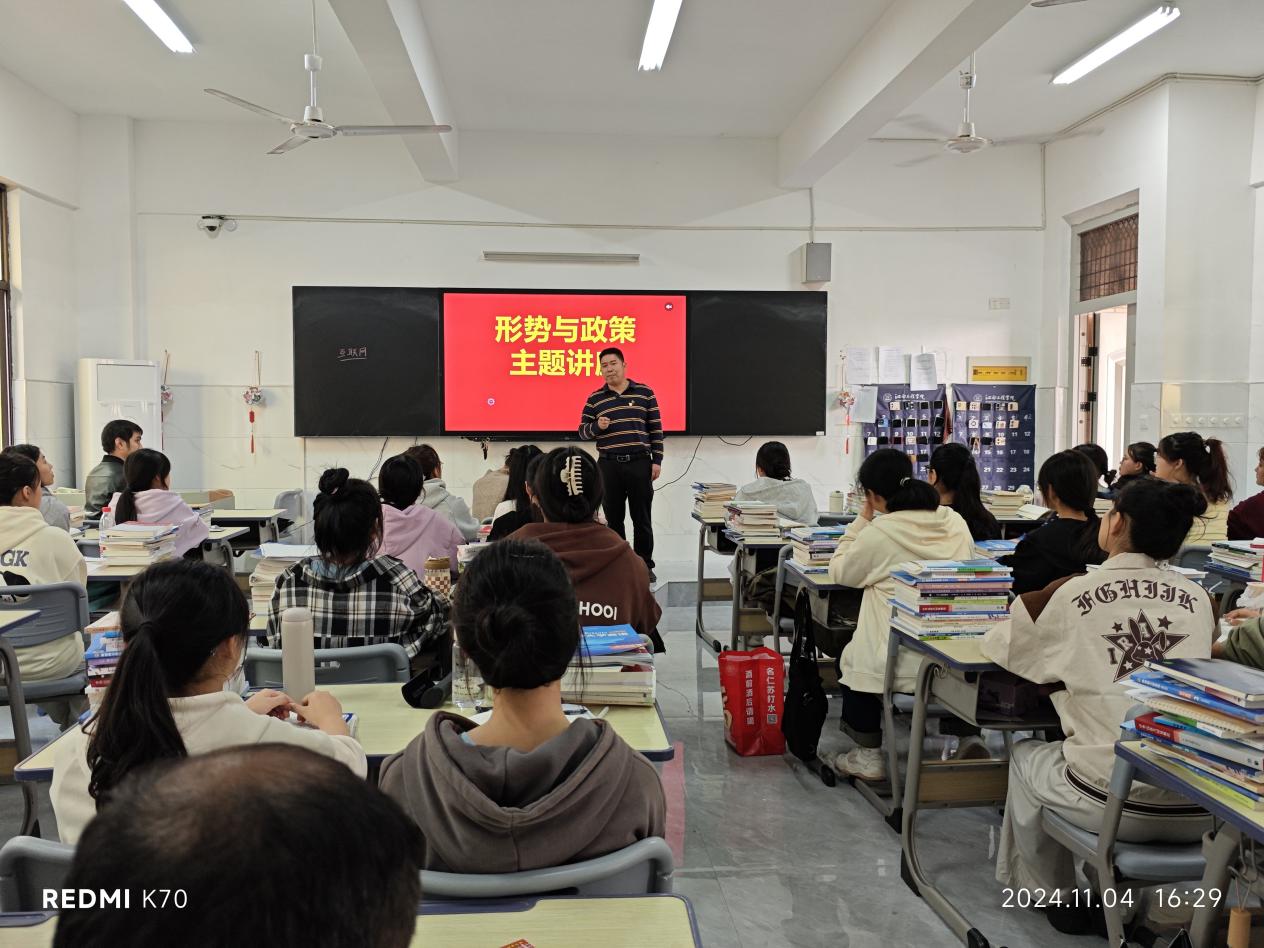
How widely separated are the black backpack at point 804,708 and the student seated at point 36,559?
2558 mm

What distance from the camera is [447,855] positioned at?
4.05 ft

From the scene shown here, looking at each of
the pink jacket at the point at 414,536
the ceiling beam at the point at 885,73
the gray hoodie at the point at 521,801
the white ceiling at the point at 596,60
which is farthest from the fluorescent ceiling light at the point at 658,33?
the gray hoodie at the point at 521,801

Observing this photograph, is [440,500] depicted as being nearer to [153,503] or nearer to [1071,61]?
[153,503]

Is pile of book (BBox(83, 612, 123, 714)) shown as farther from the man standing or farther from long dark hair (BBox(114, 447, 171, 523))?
the man standing

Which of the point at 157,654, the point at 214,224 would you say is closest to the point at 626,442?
the point at 214,224

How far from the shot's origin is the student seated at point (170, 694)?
50.5 inches

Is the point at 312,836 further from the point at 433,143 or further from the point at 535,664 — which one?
the point at 433,143

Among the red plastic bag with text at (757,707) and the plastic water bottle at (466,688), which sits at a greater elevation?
the plastic water bottle at (466,688)

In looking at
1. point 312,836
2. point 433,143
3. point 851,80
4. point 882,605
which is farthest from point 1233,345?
point 312,836

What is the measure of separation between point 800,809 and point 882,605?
29.9 inches

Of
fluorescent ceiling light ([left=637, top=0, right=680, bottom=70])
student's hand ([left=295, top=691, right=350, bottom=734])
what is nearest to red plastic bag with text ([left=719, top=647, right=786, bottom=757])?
student's hand ([left=295, top=691, right=350, bottom=734])

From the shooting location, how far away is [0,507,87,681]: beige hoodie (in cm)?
313

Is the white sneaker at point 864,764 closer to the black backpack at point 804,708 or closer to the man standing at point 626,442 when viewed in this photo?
the black backpack at point 804,708

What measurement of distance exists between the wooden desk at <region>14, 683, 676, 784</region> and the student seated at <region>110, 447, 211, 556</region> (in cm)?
250
